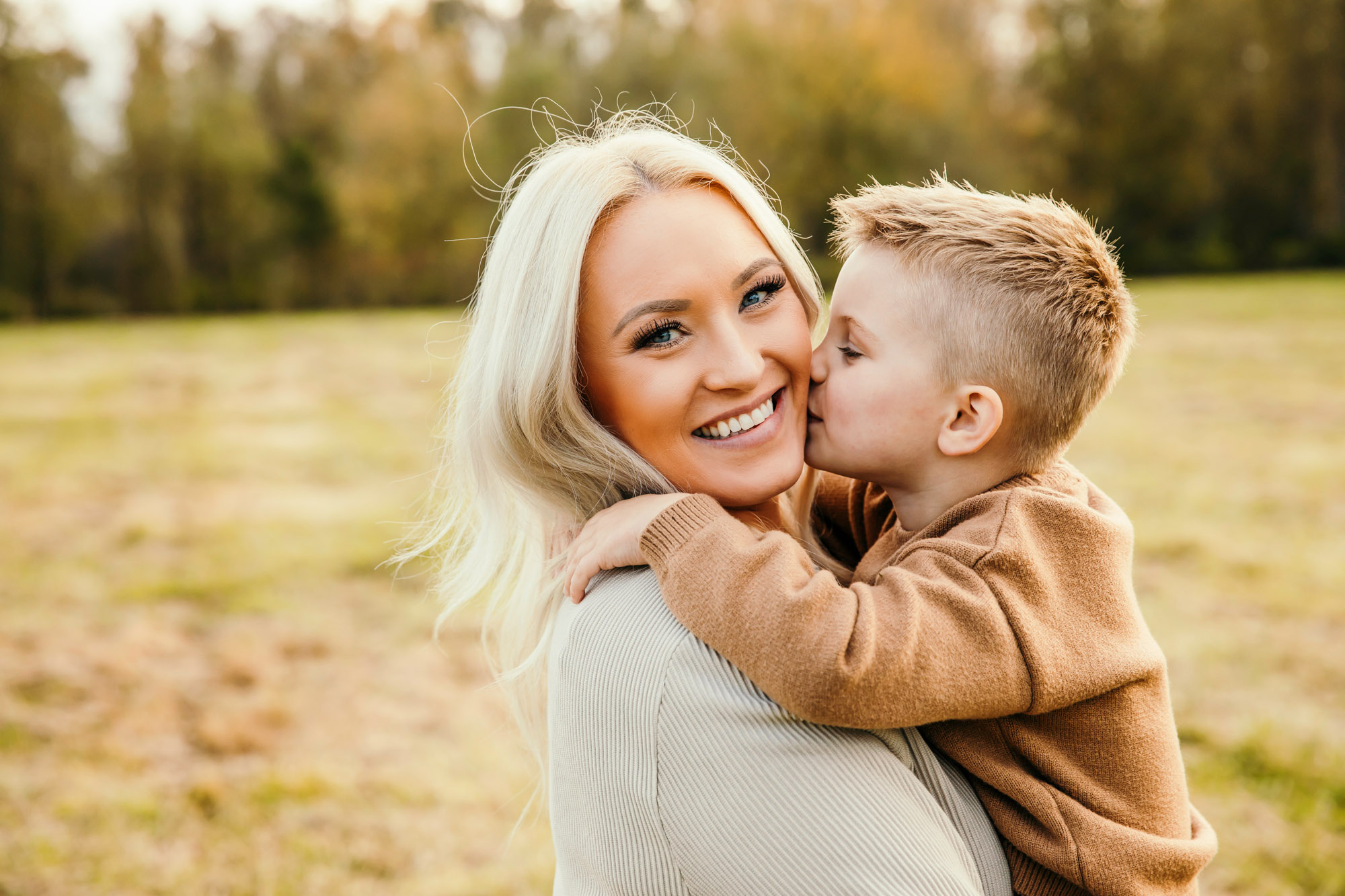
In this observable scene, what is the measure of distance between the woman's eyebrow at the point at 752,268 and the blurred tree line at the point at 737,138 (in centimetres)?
3107

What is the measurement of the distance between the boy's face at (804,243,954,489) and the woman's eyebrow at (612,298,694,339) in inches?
14.0

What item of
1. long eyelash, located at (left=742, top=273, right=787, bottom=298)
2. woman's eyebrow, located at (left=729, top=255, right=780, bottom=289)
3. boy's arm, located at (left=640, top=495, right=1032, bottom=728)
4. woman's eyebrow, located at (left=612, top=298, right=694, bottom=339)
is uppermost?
woman's eyebrow, located at (left=729, top=255, right=780, bottom=289)

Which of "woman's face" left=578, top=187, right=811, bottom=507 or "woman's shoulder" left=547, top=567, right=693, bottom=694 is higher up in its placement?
"woman's face" left=578, top=187, right=811, bottom=507

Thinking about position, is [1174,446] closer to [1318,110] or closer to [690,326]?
[690,326]

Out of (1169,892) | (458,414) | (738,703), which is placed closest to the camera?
(738,703)

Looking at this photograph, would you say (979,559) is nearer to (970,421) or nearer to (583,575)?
(970,421)

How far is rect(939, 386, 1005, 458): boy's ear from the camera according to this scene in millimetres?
1861

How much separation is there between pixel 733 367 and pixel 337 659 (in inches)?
185

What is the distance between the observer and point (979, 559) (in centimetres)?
159

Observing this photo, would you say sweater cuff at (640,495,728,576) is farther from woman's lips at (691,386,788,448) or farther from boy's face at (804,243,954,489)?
boy's face at (804,243,954,489)

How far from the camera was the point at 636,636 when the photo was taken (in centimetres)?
155

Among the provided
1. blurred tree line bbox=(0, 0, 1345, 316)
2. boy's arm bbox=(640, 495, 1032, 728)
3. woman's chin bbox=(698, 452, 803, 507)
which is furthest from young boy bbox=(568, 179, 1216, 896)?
blurred tree line bbox=(0, 0, 1345, 316)

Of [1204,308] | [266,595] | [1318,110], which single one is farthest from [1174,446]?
[1318,110]

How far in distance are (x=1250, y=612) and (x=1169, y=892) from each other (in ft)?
16.4
